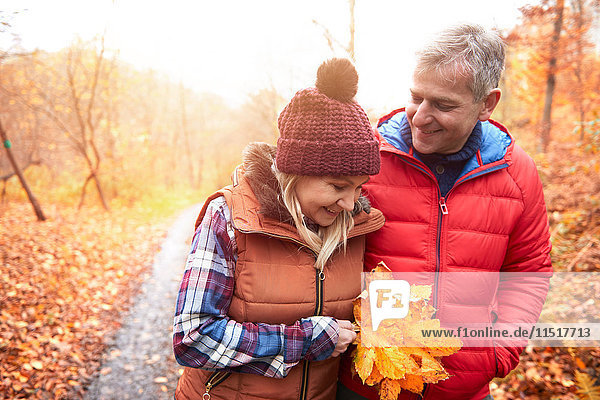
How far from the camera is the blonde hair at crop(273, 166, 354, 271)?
1.78 metres

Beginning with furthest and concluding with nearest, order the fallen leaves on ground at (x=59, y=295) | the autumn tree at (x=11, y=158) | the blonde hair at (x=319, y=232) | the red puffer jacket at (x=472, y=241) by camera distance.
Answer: the autumn tree at (x=11, y=158) < the fallen leaves on ground at (x=59, y=295) < the red puffer jacket at (x=472, y=241) < the blonde hair at (x=319, y=232)

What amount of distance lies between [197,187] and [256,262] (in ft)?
86.1

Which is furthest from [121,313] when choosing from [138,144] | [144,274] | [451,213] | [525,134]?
[525,134]

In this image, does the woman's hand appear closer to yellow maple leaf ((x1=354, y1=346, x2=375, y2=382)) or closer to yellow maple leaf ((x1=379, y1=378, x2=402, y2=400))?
yellow maple leaf ((x1=354, y1=346, x2=375, y2=382))

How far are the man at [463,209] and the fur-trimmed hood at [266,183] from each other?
34cm

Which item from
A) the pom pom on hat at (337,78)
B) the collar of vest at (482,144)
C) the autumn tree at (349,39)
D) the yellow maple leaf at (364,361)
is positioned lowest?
the yellow maple leaf at (364,361)

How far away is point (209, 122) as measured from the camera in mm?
30812

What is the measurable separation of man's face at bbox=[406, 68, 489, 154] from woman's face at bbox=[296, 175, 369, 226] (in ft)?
1.64

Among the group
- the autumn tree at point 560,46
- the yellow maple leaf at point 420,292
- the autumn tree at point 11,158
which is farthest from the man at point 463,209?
the autumn tree at point 560,46

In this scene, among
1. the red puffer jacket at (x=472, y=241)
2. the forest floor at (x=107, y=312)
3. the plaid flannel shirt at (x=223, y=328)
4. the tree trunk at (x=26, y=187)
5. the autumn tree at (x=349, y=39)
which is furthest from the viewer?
the tree trunk at (x=26, y=187)

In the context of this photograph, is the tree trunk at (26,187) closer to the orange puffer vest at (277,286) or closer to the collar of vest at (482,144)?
the orange puffer vest at (277,286)

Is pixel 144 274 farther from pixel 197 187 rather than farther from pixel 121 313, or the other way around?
pixel 197 187

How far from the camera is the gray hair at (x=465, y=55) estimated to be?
1849 millimetres

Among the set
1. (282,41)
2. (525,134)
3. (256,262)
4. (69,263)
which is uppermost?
(282,41)
